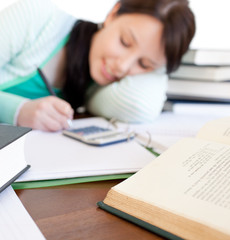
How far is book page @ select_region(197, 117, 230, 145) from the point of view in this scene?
40cm

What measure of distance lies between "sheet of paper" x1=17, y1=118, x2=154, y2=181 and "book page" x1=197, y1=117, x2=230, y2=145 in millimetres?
90

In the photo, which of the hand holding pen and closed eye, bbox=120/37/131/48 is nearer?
the hand holding pen

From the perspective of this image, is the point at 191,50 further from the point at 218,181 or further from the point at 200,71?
the point at 218,181

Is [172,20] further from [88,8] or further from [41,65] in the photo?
[88,8]

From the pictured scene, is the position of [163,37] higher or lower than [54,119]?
higher

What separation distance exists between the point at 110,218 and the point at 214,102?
2.27ft

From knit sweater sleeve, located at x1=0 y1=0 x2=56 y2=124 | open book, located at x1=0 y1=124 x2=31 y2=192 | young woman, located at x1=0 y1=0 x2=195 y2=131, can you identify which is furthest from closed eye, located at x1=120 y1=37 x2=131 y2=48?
open book, located at x1=0 y1=124 x2=31 y2=192

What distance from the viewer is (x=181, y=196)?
0.86 feet

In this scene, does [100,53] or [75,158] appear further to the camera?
[100,53]

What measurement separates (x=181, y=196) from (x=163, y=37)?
65 centimetres

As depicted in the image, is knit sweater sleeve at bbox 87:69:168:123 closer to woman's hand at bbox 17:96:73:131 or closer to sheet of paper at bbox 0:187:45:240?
woman's hand at bbox 17:96:73:131

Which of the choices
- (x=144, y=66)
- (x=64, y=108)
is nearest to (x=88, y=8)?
(x=144, y=66)

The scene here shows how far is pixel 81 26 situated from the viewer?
3.08ft

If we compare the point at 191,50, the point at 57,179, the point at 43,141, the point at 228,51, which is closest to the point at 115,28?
the point at 191,50
